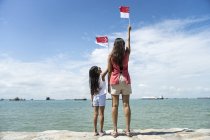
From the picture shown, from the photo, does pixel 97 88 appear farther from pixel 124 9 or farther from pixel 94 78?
pixel 124 9

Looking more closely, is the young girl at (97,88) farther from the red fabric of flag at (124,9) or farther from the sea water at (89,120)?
the sea water at (89,120)

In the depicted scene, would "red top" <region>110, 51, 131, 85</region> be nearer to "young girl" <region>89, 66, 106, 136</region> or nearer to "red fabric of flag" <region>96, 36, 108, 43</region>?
"young girl" <region>89, 66, 106, 136</region>

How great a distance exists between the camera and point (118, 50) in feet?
21.5

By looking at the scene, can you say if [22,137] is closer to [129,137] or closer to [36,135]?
[36,135]

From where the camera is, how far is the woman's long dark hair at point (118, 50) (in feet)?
21.5

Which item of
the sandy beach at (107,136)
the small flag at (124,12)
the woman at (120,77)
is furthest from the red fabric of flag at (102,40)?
the sandy beach at (107,136)

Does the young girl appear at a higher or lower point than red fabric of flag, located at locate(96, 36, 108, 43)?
lower

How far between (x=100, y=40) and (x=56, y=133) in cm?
267

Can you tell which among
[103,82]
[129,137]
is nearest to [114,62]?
[103,82]

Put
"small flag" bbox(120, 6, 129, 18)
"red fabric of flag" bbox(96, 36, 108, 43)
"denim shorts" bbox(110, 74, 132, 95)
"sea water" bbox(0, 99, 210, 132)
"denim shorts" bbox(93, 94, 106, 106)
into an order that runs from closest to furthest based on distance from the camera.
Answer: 1. "denim shorts" bbox(110, 74, 132, 95)
2. "denim shorts" bbox(93, 94, 106, 106)
3. "small flag" bbox(120, 6, 129, 18)
4. "red fabric of flag" bbox(96, 36, 108, 43)
5. "sea water" bbox(0, 99, 210, 132)

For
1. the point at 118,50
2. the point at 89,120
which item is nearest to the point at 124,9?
the point at 118,50

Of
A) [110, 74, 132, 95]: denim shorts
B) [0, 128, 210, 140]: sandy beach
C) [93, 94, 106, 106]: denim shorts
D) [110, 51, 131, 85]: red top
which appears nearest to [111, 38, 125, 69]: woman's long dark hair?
[110, 51, 131, 85]: red top

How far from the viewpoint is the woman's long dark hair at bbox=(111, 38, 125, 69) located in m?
6.55

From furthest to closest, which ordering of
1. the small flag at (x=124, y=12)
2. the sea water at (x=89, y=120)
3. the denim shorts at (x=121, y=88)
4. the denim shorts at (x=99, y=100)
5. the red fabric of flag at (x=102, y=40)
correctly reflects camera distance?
1. the sea water at (x=89, y=120)
2. the red fabric of flag at (x=102, y=40)
3. the small flag at (x=124, y=12)
4. the denim shorts at (x=99, y=100)
5. the denim shorts at (x=121, y=88)
